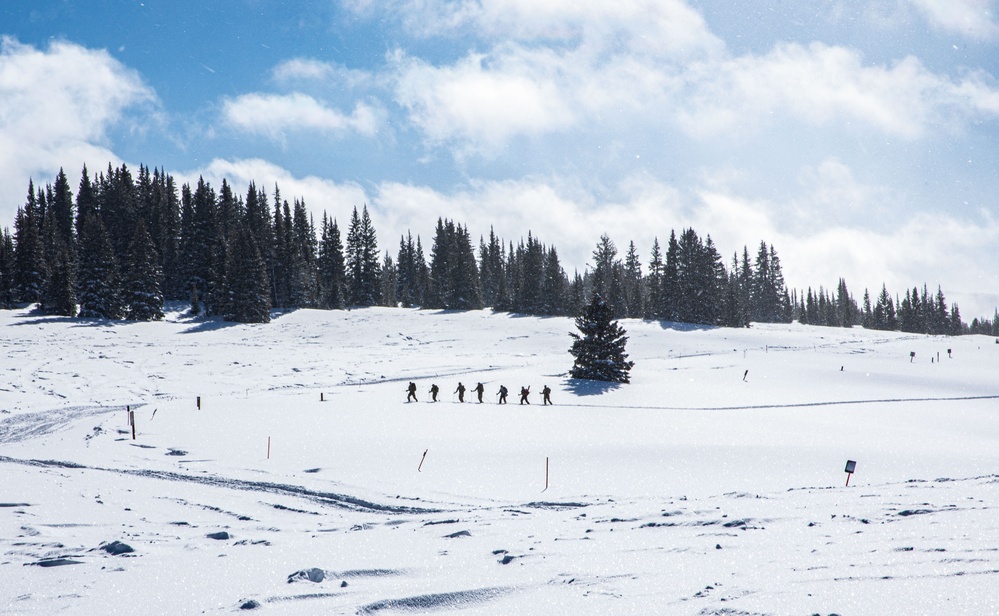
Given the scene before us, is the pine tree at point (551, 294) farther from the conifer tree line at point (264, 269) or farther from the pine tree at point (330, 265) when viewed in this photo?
the pine tree at point (330, 265)

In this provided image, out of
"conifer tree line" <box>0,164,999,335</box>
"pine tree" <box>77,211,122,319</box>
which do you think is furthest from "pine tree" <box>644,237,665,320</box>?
"pine tree" <box>77,211,122,319</box>

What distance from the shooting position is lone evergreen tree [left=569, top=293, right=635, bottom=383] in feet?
120

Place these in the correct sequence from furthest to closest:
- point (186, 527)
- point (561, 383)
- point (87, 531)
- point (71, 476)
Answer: point (561, 383) < point (71, 476) < point (186, 527) < point (87, 531)

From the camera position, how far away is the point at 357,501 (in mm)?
12750

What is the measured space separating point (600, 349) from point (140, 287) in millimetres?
49943

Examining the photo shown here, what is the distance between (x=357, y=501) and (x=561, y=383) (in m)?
24.5

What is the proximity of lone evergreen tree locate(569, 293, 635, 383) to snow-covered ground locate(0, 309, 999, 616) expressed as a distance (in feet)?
5.39

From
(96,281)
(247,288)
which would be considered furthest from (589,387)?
(96,281)

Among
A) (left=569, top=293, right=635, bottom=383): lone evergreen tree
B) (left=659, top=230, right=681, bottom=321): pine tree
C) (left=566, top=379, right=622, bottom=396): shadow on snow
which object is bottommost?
(left=566, top=379, right=622, bottom=396): shadow on snow

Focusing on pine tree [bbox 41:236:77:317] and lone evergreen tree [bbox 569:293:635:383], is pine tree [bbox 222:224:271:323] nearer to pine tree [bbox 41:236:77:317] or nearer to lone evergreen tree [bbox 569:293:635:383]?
pine tree [bbox 41:236:77:317]

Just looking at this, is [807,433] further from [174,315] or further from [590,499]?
[174,315]

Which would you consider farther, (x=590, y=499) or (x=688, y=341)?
(x=688, y=341)

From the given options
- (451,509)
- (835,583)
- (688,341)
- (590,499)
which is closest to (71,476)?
(451,509)

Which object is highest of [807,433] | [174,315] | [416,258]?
[416,258]
